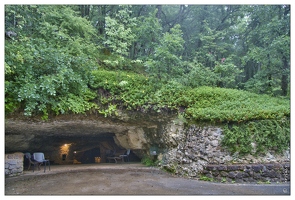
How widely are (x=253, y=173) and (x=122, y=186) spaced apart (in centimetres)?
418

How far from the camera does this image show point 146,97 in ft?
26.6

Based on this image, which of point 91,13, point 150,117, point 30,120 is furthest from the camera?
point 91,13

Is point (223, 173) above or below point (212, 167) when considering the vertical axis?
below

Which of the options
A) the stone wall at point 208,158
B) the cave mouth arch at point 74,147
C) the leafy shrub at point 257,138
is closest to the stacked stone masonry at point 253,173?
the stone wall at point 208,158

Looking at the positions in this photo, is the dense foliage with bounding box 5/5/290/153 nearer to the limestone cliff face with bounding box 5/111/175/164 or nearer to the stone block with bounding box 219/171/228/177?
the limestone cliff face with bounding box 5/111/175/164

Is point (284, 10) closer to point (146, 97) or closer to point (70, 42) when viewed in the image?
point (146, 97)

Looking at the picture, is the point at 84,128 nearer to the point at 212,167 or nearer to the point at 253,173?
the point at 212,167

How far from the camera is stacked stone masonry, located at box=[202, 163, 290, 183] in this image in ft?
21.1

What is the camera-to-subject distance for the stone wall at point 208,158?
6.52m

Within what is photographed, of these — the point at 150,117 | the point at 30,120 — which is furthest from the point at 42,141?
the point at 150,117

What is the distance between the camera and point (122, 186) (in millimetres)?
5723

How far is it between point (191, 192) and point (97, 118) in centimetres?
460

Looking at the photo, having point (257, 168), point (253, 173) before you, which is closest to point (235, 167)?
point (253, 173)

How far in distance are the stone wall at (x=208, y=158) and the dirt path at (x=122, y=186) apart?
42 centimetres
